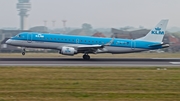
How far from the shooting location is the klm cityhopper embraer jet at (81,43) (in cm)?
4396

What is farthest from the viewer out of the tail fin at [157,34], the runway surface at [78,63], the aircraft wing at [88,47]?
the tail fin at [157,34]

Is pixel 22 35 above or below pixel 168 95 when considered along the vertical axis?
above

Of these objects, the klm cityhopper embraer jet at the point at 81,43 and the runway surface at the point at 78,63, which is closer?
the runway surface at the point at 78,63

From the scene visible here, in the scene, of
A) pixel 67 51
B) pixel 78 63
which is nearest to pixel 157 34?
pixel 67 51

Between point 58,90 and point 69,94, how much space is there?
123 centimetres

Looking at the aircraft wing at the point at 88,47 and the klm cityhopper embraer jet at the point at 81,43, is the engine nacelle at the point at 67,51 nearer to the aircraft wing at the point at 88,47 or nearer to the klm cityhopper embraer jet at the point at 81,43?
the klm cityhopper embraer jet at the point at 81,43

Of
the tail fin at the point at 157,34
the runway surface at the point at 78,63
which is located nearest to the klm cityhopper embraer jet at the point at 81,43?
the tail fin at the point at 157,34

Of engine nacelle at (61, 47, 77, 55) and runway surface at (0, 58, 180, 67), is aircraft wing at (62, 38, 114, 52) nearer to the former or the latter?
engine nacelle at (61, 47, 77, 55)

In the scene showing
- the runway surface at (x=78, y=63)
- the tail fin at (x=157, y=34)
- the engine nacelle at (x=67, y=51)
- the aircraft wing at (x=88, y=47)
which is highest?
the tail fin at (x=157, y=34)

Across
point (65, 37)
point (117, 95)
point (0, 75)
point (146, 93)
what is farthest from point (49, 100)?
point (65, 37)

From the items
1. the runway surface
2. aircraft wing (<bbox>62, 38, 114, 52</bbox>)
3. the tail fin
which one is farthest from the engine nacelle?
the tail fin

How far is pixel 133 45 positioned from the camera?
4666 centimetres

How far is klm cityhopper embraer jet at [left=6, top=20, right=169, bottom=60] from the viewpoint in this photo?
4396cm

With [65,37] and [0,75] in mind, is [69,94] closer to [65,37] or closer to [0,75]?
[0,75]
